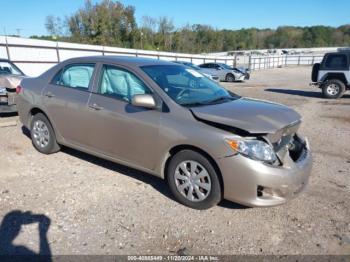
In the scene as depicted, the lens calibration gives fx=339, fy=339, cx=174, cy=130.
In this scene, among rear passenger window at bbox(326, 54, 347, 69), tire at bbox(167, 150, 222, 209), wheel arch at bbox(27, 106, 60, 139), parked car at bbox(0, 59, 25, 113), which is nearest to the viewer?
tire at bbox(167, 150, 222, 209)

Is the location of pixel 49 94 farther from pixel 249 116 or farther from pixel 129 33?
pixel 129 33

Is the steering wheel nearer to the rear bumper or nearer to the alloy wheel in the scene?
the alloy wheel

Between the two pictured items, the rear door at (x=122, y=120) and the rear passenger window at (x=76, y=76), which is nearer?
the rear door at (x=122, y=120)

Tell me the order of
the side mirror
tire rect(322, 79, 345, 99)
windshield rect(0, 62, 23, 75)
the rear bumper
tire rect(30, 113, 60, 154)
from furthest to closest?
tire rect(322, 79, 345, 99), windshield rect(0, 62, 23, 75), tire rect(30, 113, 60, 154), the side mirror, the rear bumper

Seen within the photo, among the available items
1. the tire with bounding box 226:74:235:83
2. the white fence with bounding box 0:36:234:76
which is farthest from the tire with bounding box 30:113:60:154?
the tire with bounding box 226:74:235:83

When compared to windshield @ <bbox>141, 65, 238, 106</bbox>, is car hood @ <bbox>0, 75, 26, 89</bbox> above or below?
below

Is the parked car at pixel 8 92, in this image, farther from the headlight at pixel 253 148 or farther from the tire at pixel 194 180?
the headlight at pixel 253 148

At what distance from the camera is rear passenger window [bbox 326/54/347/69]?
570 inches

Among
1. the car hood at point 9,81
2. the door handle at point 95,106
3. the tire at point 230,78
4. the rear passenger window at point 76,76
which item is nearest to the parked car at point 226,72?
the tire at point 230,78

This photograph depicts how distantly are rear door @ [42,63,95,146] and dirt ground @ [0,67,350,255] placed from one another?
563 mm

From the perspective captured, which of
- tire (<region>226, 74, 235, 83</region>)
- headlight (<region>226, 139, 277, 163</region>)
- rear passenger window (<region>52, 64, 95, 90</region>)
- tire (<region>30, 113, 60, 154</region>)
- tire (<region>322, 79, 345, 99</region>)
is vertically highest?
rear passenger window (<region>52, 64, 95, 90</region>)

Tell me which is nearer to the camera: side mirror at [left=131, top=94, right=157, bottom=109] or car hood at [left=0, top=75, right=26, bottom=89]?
side mirror at [left=131, top=94, right=157, bottom=109]

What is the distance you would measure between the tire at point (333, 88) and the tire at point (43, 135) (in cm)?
1312

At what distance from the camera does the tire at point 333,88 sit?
14922 millimetres
